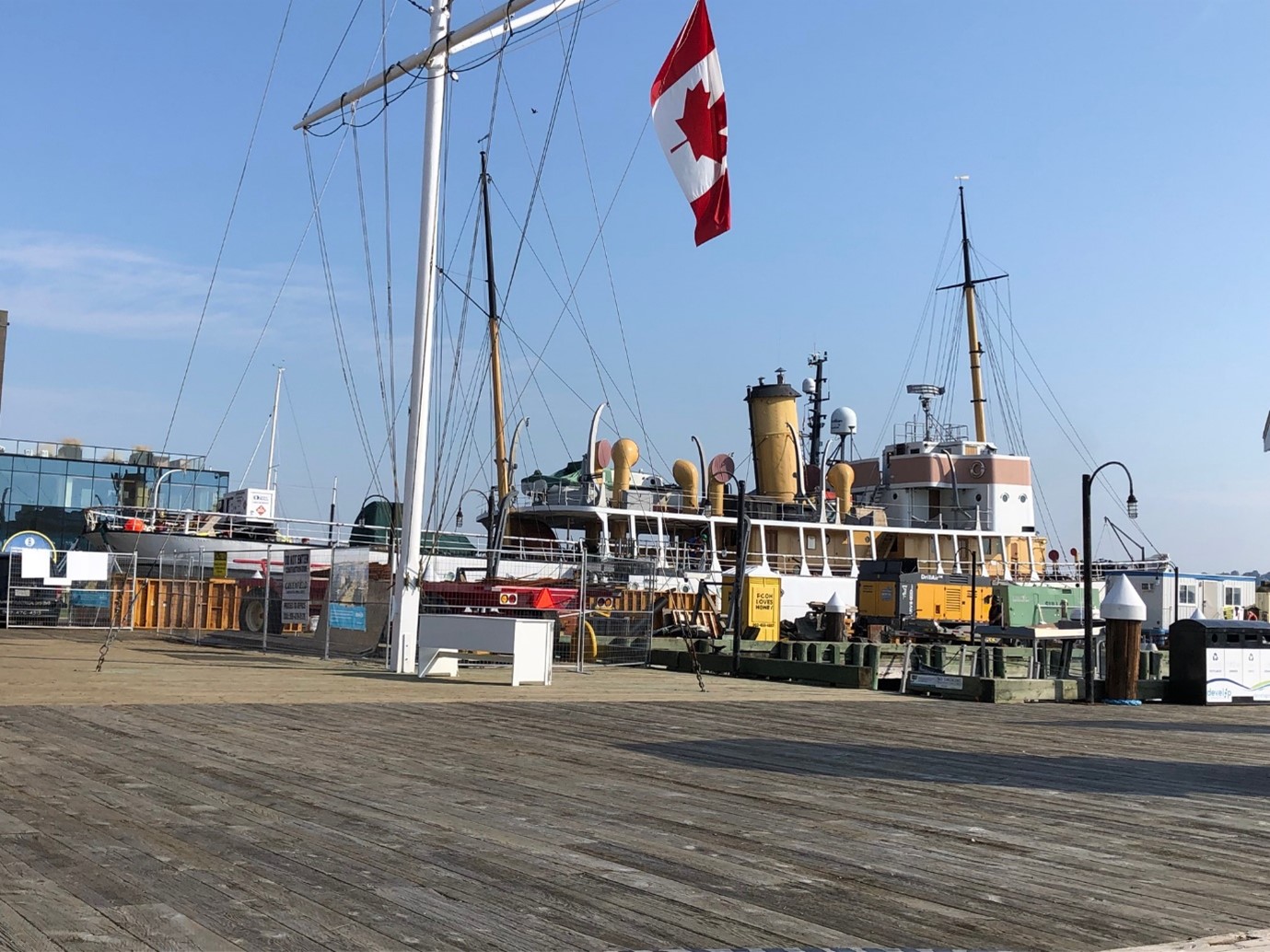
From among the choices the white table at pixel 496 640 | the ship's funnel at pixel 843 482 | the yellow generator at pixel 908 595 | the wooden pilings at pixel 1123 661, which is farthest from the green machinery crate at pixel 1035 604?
the white table at pixel 496 640

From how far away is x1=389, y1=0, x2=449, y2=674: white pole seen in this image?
17.6 m

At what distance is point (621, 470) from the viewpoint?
42.1 m

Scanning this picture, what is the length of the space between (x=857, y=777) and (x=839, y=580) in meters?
36.6

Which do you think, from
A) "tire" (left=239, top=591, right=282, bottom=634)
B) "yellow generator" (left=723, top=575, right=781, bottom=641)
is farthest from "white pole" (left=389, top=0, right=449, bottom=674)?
"yellow generator" (left=723, top=575, right=781, bottom=641)

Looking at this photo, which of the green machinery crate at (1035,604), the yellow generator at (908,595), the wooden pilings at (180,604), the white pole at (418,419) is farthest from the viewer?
the green machinery crate at (1035,604)

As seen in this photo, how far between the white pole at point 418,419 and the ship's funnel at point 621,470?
24.1m

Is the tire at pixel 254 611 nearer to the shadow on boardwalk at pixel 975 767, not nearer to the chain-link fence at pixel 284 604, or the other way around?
the chain-link fence at pixel 284 604

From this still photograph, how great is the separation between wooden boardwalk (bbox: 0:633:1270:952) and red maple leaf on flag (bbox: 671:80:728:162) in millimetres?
6824

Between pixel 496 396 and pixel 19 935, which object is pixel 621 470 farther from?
pixel 19 935

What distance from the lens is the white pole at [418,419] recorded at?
1762cm

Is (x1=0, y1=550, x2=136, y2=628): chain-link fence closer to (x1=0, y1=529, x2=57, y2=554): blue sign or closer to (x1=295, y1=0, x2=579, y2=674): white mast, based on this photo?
(x1=0, y1=529, x2=57, y2=554): blue sign

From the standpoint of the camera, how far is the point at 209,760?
8312 millimetres

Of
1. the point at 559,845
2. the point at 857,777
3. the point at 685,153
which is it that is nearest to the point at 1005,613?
the point at 685,153

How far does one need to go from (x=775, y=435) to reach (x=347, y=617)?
29.9 metres
